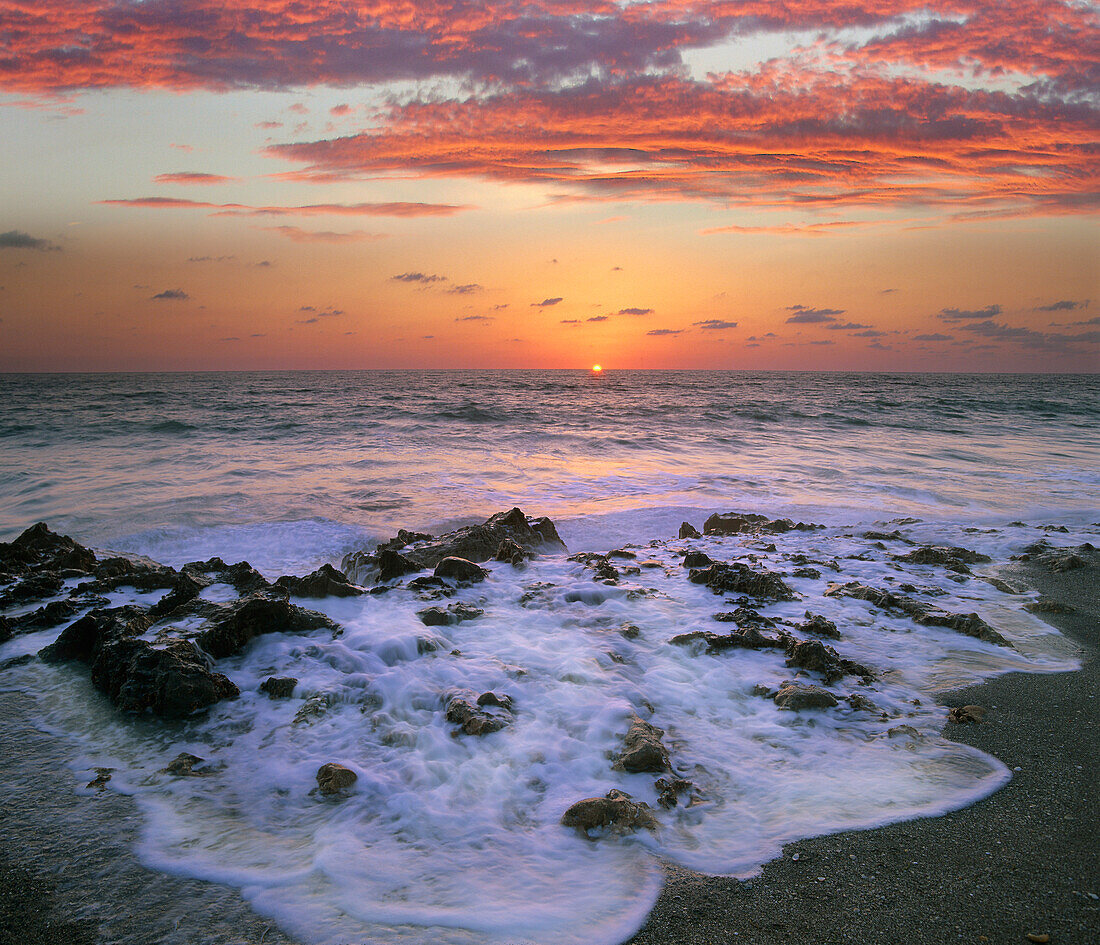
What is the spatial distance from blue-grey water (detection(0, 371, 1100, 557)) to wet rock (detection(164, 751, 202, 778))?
5.39 meters

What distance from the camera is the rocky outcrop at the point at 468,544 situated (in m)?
7.28

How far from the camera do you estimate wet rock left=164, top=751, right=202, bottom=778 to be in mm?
3412

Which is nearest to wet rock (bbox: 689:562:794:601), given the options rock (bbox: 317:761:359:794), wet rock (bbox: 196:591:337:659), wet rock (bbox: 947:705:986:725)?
wet rock (bbox: 947:705:986:725)

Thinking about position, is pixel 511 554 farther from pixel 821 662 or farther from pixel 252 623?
pixel 821 662

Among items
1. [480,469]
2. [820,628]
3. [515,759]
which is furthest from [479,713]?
[480,469]

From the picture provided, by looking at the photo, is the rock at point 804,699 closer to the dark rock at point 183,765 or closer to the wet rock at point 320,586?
the dark rock at point 183,765

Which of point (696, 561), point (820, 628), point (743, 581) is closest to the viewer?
point (820, 628)

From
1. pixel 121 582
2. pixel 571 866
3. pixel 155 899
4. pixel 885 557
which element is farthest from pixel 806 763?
pixel 121 582

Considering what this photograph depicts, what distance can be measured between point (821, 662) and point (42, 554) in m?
7.95

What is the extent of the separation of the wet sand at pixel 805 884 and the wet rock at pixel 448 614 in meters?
2.41

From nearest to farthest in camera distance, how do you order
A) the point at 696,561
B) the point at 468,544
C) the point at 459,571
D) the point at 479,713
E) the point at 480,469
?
the point at 479,713 < the point at 459,571 < the point at 696,561 < the point at 468,544 < the point at 480,469

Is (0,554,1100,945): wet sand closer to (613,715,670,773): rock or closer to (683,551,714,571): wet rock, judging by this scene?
(613,715,670,773): rock

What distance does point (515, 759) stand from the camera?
3.53m

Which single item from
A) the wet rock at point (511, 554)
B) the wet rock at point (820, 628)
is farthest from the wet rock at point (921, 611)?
the wet rock at point (511, 554)
